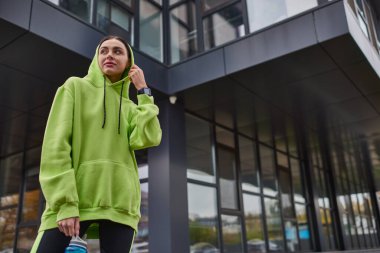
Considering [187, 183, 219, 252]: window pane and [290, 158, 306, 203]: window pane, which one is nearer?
[187, 183, 219, 252]: window pane

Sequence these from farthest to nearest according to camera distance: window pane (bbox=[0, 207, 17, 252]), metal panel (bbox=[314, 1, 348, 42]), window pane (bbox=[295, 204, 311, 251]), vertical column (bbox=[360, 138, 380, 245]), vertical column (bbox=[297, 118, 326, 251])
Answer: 1. vertical column (bbox=[297, 118, 326, 251])
2. vertical column (bbox=[360, 138, 380, 245])
3. window pane (bbox=[295, 204, 311, 251])
4. window pane (bbox=[0, 207, 17, 252])
5. metal panel (bbox=[314, 1, 348, 42])

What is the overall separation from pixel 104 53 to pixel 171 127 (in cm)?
520

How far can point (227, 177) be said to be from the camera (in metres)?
8.58

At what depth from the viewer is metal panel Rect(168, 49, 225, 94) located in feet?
21.2

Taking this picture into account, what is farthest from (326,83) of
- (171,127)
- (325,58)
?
(171,127)

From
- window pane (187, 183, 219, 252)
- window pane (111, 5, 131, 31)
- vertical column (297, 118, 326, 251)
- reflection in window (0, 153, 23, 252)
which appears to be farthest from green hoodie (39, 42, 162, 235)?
vertical column (297, 118, 326, 251)

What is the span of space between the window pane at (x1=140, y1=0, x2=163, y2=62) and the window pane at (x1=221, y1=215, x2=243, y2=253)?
3.56 metres

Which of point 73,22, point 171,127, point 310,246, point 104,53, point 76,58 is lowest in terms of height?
point 310,246

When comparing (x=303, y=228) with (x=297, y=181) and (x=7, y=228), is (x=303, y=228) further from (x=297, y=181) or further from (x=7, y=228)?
(x=7, y=228)

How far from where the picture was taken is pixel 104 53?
181cm

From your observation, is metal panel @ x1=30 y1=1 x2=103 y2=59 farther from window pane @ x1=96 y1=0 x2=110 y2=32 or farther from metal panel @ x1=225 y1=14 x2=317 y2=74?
metal panel @ x1=225 y1=14 x2=317 y2=74

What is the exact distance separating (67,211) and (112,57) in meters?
0.73

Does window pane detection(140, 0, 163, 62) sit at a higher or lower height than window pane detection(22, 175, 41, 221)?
higher

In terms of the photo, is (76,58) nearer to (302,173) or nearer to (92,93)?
(92,93)
